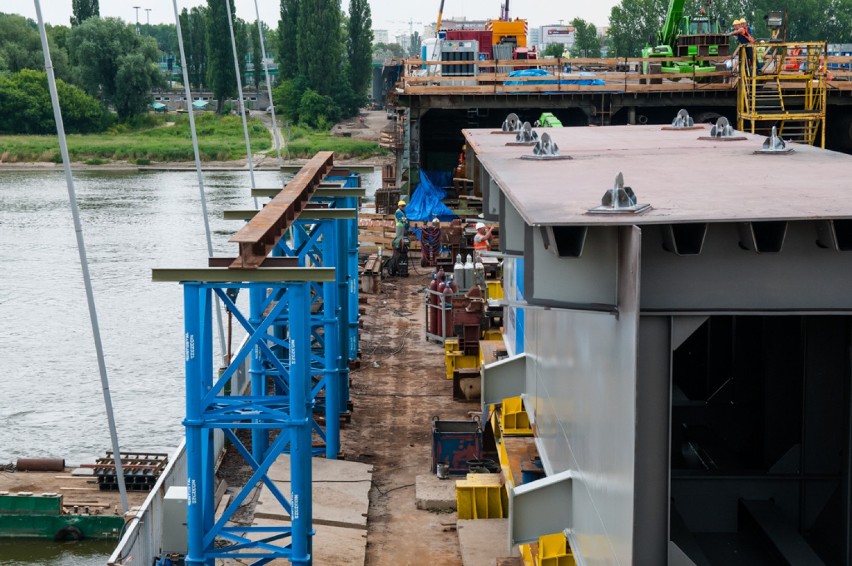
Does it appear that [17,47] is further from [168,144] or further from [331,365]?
[331,365]

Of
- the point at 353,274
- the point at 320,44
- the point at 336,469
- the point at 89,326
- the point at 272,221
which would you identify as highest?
the point at 272,221

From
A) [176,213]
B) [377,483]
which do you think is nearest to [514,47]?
[176,213]

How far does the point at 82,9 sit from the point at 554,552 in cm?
10507

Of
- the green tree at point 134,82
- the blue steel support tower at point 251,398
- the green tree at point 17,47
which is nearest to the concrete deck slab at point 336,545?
the blue steel support tower at point 251,398

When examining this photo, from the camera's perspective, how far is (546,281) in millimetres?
6711

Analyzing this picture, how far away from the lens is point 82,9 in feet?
352

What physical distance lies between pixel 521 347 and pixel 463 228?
2321 centimetres

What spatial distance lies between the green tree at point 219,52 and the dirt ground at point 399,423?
66414 millimetres

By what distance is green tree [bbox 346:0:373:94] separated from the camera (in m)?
110

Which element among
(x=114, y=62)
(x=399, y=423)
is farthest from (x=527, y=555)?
(x=114, y=62)

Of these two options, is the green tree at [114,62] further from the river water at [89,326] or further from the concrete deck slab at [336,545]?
the concrete deck slab at [336,545]

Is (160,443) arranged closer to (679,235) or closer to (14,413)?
(14,413)

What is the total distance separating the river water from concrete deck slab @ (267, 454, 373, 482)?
3.87 metres

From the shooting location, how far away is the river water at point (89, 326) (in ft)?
84.6
